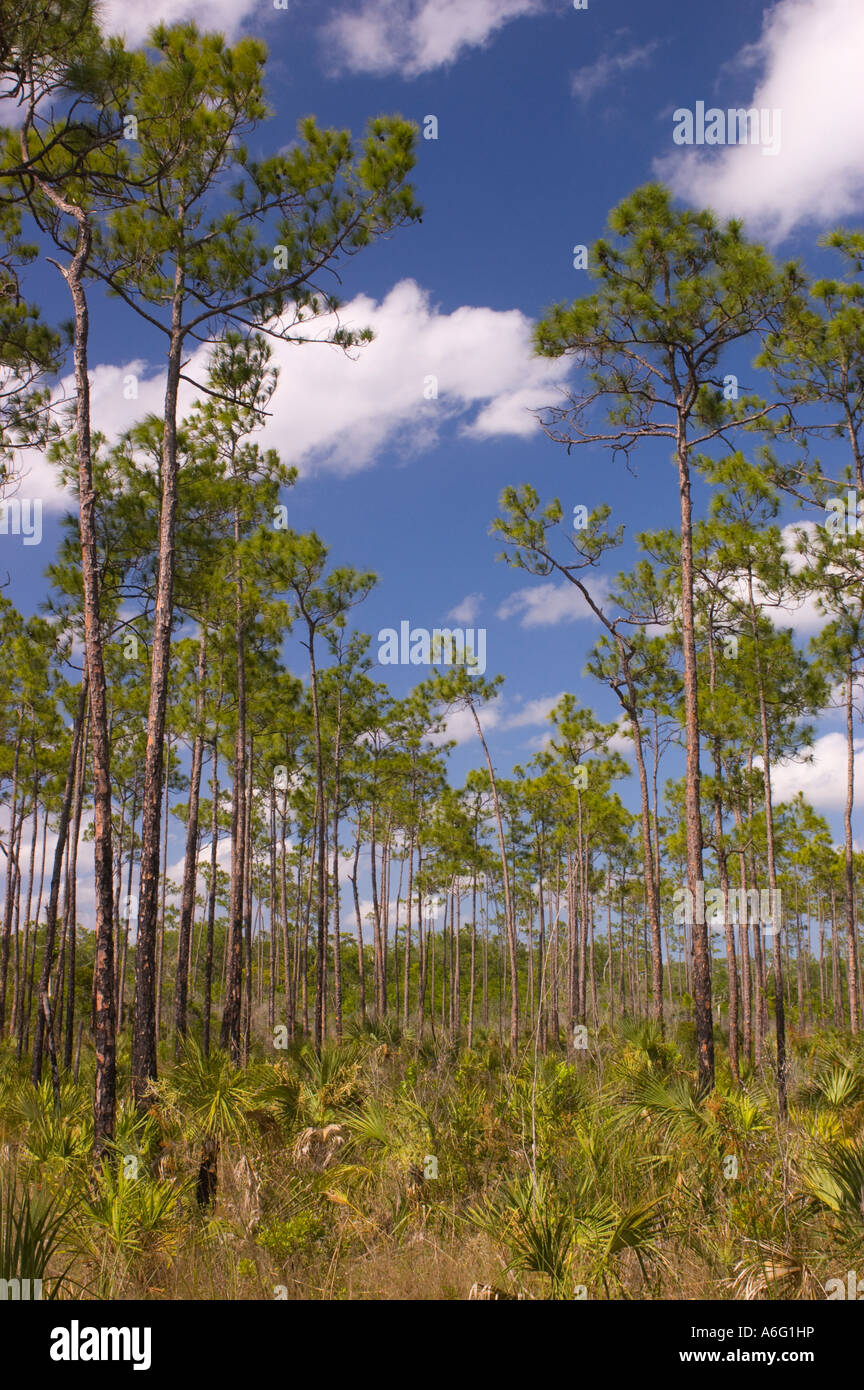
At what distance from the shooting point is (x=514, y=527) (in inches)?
703

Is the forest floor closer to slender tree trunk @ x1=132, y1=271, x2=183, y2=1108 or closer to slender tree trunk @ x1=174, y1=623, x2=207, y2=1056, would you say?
slender tree trunk @ x1=132, y1=271, x2=183, y2=1108

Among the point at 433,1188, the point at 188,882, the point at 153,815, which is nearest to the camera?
the point at 433,1188

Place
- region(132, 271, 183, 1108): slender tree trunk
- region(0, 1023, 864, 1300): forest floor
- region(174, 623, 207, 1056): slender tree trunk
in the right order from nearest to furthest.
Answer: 1. region(0, 1023, 864, 1300): forest floor
2. region(132, 271, 183, 1108): slender tree trunk
3. region(174, 623, 207, 1056): slender tree trunk

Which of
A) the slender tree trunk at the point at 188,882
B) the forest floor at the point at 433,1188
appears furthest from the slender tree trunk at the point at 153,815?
the slender tree trunk at the point at 188,882

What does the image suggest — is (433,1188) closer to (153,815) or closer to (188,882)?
(153,815)

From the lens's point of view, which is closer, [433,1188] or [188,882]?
[433,1188]

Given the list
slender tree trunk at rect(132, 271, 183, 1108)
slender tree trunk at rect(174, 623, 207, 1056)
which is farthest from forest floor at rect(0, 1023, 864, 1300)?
slender tree trunk at rect(174, 623, 207, 1056)

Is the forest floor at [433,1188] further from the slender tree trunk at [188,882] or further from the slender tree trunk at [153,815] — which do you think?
the slender tree trunk at [188,882]

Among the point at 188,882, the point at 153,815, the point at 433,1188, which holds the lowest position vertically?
the point at 433,1188

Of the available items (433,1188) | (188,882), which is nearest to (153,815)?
(433,1188)

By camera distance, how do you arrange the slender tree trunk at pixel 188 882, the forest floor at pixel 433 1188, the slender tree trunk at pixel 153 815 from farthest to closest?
the slender tree trunk at pixel 188 882, the slender tree trunk at pixel 153 815, the forest floor at pixel 433 1188

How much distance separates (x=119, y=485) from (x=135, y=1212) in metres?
12.9

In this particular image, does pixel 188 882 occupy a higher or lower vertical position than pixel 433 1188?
higher
